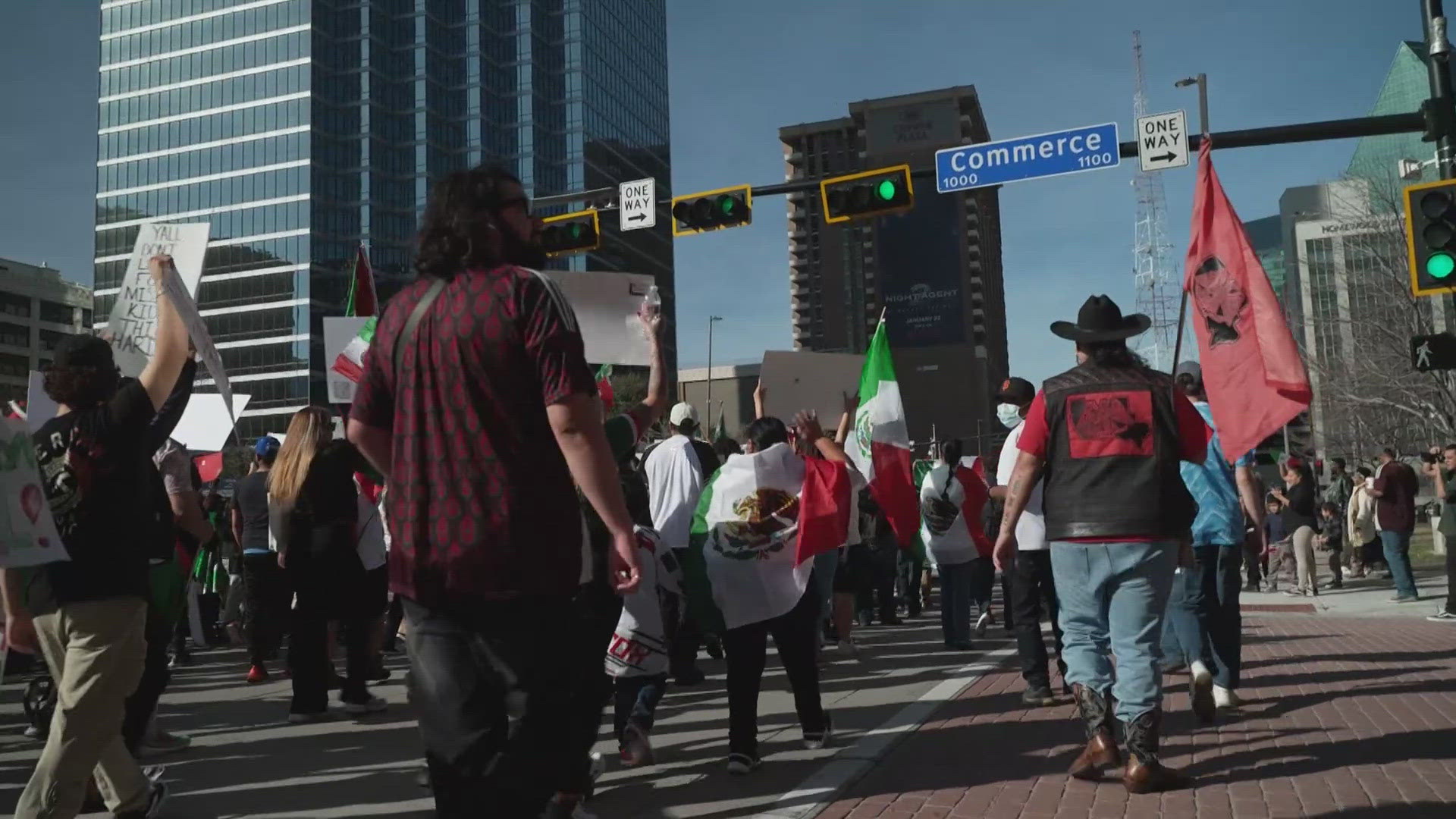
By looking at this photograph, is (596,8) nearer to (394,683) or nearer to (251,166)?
(251,166)

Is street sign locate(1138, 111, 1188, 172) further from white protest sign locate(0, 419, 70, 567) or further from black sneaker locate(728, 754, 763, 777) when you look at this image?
white protest sign locate(0, 419, 70, 567)

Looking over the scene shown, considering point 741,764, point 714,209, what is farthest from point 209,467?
point 741,764

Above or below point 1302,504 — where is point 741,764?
below

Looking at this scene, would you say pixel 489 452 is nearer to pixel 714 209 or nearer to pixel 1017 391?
pixel 1017 391

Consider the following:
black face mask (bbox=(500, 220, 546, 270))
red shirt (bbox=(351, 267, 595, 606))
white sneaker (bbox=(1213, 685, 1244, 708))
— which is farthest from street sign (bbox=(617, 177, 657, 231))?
red shirt (bbox=(351, 267, 595, 606))

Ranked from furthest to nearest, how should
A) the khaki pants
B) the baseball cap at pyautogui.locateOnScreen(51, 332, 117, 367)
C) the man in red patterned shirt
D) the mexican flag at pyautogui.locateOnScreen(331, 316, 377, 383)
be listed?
the mexican flag at pyautogui.locateOnScreen(331, 316, 377, 383) < the baseball cap at pyautogui.locateOnScreen(51, 332, 117, 367) < the khaki pants < the man in red patterned shirt

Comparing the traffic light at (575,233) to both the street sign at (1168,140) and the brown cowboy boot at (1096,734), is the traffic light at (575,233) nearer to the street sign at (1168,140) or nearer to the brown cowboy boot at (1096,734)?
the street sign at (1168,140)

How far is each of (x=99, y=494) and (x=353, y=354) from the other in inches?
162

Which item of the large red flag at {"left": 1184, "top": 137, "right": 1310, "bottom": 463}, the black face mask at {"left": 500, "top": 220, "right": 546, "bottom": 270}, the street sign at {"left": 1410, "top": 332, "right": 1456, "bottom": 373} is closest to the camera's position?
the black face mask at {"left": 500, "top": 220, "right": 546, "bottom": 270}

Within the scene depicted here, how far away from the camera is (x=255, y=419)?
91125 mm

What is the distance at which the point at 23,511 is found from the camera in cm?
352

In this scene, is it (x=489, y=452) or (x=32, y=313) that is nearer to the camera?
(x=489, y=452)

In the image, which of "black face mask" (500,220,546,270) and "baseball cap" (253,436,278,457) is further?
"baseball cap" (253,436,278,457)

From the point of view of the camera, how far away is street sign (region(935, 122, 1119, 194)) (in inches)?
507
